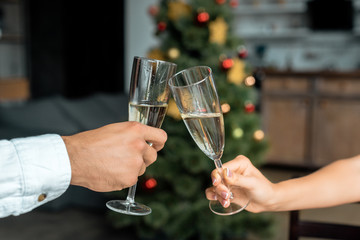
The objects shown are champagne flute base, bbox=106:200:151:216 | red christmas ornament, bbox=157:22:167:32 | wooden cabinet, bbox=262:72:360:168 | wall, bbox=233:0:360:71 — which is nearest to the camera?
champagne flute base, bbox=106:200:151:216

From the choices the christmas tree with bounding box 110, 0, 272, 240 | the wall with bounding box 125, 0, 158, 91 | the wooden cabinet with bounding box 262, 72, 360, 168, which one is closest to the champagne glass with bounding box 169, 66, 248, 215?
the christmas tree with bounding box 110, 0, 272, 240

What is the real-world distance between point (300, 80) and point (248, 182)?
359 cm

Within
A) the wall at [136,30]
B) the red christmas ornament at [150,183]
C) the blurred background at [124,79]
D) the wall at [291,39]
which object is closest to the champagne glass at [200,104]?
the red christmas ornament at [150,183]

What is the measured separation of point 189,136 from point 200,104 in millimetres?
1491

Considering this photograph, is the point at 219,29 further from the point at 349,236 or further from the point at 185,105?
the point at 185,105

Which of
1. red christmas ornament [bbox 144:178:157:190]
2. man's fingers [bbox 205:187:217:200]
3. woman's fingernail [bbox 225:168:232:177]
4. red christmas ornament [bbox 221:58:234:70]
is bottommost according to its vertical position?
red christmas ornament [bbox 144:178:157:190]

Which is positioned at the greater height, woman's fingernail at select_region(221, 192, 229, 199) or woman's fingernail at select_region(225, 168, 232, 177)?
woman's fingernail at select_region(225, 168, 232, 177)

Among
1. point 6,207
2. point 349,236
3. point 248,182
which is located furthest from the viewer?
point 349,236

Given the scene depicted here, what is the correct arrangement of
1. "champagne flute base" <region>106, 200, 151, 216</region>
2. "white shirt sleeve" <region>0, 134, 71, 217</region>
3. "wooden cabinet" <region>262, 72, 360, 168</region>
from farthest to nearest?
1. "wooden cabinet" <region>262, 72, 360, 168</region>
2. "champagne flute base" <region>106, 200, 151, 216</region>
3. "white shirt sleeve" <region>0, 134, 71, 217</region>

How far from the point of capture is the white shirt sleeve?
0.57m

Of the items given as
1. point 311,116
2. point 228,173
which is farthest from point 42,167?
point 311,116

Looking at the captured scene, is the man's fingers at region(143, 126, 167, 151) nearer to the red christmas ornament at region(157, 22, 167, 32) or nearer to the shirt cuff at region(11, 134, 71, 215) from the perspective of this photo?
the shirt cuff at region(11, 134, 71, 215)

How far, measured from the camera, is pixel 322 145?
13.5 feet

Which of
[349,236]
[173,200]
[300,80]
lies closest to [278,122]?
[300,80]
